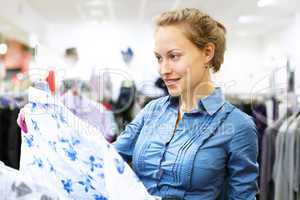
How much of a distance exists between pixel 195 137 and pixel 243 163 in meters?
0.13

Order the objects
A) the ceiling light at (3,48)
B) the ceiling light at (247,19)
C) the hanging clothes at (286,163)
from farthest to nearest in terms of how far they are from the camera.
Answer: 1. the ceiling light at (3,48)
2. the ceiling light at (247,19)
3. the hanging clothes at (286,163)

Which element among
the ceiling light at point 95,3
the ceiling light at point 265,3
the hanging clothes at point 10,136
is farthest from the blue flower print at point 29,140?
the ceiling light at point 95,3

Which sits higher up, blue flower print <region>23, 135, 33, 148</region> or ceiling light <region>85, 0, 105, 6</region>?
ceiling light <region>85, 0, 105, 6</region>

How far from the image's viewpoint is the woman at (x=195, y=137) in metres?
0.81

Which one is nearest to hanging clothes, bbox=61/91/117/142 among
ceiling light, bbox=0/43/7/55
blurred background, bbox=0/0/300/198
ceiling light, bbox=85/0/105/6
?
blurred background, bbox=0/0/300/198

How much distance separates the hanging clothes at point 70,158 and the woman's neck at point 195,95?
29cm

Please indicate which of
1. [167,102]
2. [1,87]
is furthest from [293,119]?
[1,87]

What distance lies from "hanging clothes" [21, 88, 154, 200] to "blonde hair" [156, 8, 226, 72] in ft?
1.05

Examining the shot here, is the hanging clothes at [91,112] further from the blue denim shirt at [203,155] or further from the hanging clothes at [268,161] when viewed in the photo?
the blue denim shirt at [203,155]

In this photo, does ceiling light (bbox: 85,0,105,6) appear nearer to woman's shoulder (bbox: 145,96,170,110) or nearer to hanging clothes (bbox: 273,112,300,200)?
hanging clothes (bbox: 273,112,300,200)

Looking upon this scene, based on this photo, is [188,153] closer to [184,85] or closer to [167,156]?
[167,156]

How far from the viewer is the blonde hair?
0.83 metres

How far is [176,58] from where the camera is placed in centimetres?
83

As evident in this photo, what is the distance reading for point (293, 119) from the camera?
1942 mm
